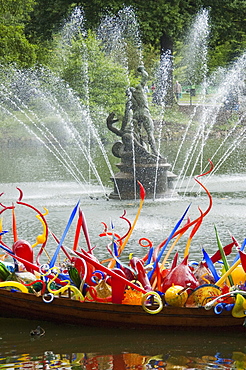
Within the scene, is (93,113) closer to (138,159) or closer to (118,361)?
(138,159)

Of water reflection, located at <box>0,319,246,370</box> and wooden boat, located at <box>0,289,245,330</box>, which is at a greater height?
wooden boat, located at <box>0,289,245,330</box>

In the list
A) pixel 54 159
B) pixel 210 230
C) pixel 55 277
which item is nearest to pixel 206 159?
pixel 54 159

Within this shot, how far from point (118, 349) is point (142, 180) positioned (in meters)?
9.78

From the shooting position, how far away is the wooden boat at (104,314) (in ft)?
24.8

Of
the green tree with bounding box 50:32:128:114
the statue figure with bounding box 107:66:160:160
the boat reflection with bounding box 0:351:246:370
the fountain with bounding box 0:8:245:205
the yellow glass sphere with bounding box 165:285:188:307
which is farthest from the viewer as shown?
the green tree with bounding box 50:32:128:114

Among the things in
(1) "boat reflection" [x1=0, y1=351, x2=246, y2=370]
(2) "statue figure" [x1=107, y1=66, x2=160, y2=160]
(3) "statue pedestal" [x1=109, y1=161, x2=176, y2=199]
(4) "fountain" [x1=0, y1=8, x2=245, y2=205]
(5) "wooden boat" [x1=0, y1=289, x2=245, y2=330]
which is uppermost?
(4) "fountain" [x1=0, y1=8, x2=245, y2=205]

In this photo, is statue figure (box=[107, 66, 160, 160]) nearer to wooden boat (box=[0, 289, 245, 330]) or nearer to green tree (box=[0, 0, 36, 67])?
wooden boat (box=[0, 289, 245, 330])

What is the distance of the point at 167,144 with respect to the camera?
1411 inches

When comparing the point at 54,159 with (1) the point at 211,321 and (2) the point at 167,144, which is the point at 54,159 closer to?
(2) the point at 167,144

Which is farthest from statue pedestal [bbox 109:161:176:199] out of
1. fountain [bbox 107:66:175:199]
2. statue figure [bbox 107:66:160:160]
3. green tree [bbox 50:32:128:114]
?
green tree [bbox 50:32:128:114]

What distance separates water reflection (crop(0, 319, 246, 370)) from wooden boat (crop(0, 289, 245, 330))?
99 millimetres

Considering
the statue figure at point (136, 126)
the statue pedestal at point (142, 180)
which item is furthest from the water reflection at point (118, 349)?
the statue figure at point (136, 126)

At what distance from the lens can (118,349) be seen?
7.39 meters

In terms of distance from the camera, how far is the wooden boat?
757cm
